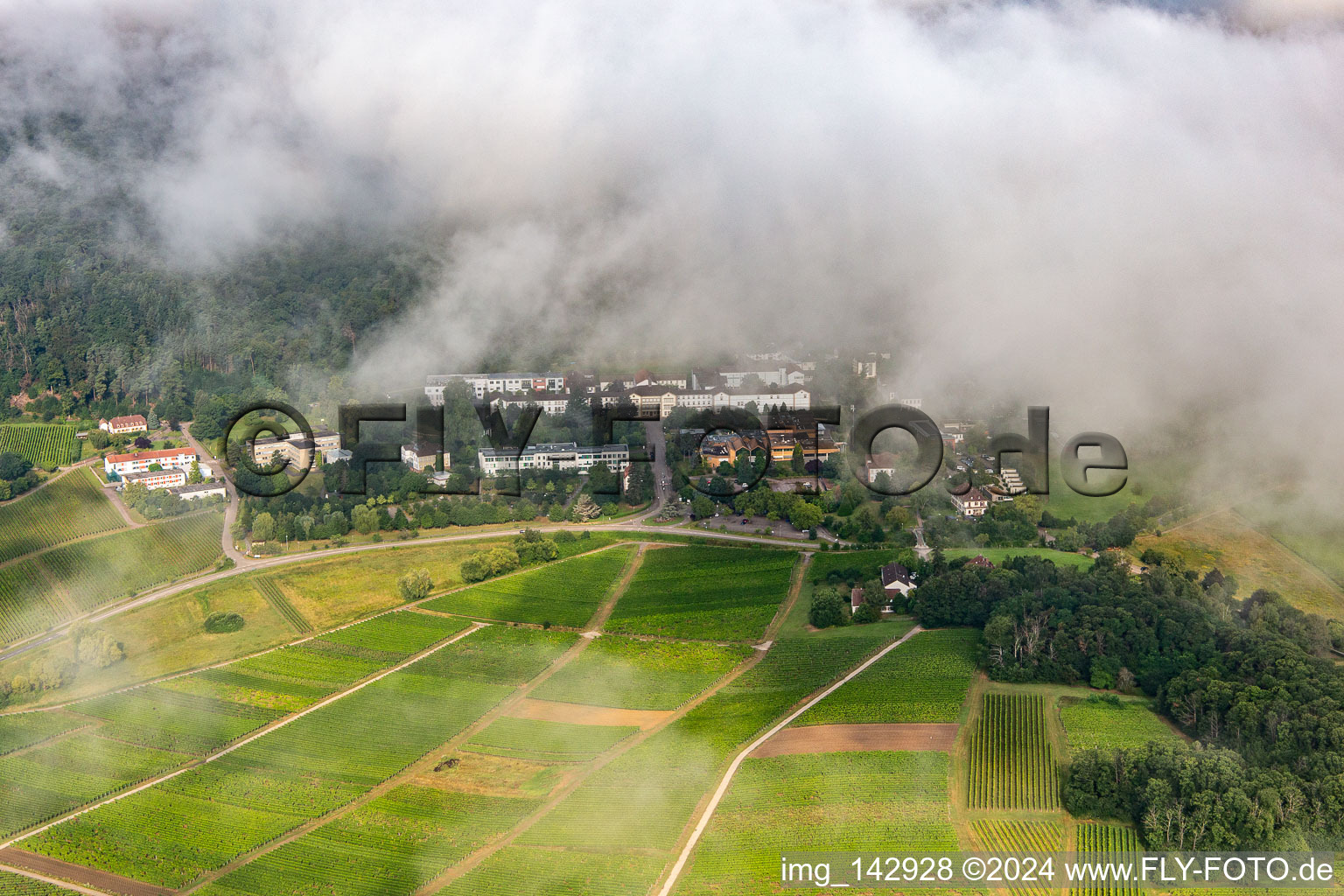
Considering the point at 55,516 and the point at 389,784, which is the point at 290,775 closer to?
the point at 389,784

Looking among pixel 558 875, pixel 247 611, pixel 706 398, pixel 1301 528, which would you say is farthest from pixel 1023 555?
pixel 247 611

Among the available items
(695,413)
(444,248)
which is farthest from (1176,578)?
(444,248)

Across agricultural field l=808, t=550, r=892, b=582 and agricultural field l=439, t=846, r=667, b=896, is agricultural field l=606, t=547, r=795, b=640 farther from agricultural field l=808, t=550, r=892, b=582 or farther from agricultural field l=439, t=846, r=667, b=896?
agricultural field l=439, t=846, r=667, b=896

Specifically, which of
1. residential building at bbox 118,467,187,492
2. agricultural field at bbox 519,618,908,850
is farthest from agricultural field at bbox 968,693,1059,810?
residential building at bbox 118,467,187,492

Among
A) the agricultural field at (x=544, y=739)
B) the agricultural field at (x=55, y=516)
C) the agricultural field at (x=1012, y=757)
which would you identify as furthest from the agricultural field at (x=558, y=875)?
the agricultural field at (x=55, y=516)

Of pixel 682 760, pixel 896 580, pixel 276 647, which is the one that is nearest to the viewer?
pixel 682 760

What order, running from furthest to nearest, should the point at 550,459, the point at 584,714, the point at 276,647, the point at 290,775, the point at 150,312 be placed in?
the point at 150,312
the point at 550,459
the point at 276,647
the point at 584,714
the point at 290,775
